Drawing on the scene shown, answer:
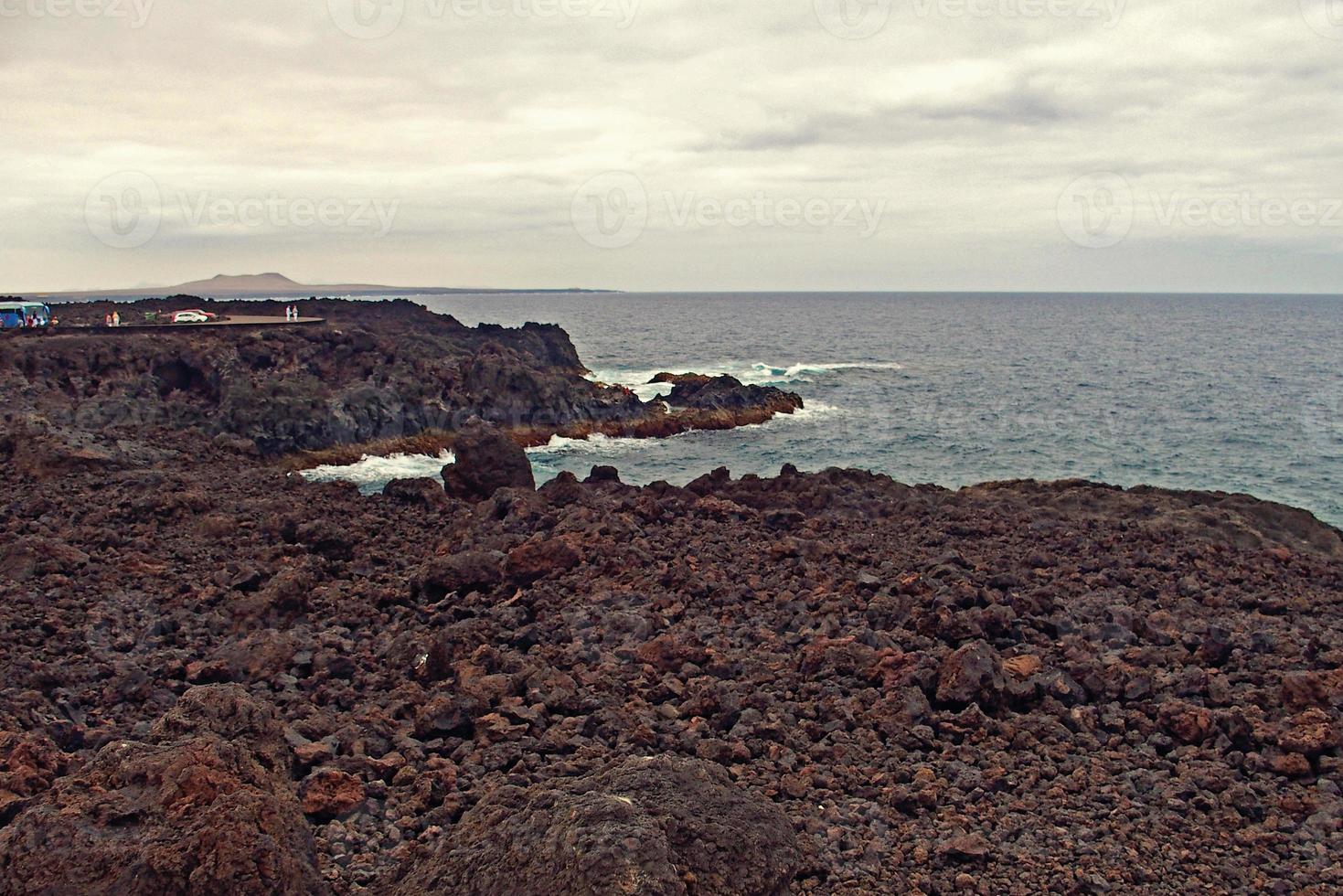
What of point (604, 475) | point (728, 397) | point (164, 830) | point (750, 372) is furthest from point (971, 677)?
point (750, 372)

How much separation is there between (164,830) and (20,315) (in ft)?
175

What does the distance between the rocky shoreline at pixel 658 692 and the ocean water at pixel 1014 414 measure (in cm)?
1867

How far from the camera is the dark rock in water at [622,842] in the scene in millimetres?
5559

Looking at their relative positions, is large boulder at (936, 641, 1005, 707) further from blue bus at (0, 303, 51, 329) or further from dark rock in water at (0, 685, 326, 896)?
blue bus at (0, 303, 51, 329)

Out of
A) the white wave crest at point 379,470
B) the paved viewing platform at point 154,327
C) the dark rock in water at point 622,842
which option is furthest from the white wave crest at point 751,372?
the dark rock in water at point 622,842

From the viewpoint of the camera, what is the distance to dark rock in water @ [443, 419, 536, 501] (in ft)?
81.0

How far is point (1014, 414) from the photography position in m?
58.9

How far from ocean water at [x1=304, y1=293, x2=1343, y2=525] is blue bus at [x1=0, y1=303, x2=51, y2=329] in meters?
22.3

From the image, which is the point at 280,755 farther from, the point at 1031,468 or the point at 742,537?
the point at 1031,468

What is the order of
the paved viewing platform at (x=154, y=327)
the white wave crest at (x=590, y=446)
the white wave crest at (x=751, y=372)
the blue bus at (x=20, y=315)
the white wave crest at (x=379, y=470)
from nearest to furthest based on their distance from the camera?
the white wave crest at (x=379, y=470), the paved viewing platform at (x=154, y=327), the white wave crest at (x=590, y=446), the blue bus at (x=20, y=315), the white wave crest at (x=751, y=372)

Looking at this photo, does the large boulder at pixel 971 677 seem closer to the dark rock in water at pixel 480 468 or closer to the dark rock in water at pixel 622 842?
the dark rock in water at pixel 622 842

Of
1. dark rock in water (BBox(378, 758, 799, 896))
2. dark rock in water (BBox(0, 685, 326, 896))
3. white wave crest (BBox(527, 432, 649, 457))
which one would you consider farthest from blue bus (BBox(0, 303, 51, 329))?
dark rock in water (BBox(378, 758, 799, 896))

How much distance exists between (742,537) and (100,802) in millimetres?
13619

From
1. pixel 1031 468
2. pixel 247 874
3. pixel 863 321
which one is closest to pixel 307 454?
pixel 1031 468
